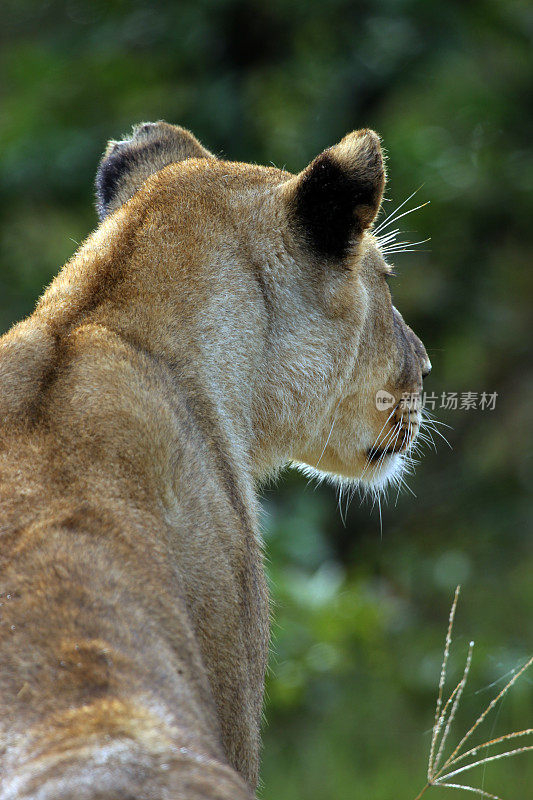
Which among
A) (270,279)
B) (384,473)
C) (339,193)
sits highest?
(339,193)

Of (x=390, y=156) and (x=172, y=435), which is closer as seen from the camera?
(x=172, y=435)

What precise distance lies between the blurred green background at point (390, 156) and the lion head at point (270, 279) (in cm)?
416

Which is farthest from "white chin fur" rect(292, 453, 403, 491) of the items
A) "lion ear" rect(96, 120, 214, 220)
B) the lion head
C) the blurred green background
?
the blurred green background

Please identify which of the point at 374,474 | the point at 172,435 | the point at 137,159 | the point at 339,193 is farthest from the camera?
the point at 374,474

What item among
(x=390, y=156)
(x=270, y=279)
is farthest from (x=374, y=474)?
(x=390, y=156)

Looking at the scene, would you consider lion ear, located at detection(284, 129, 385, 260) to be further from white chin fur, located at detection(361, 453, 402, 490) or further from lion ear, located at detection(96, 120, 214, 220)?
white chin fur, located at detection(361, 453, 402, 490)

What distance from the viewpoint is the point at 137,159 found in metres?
3.87

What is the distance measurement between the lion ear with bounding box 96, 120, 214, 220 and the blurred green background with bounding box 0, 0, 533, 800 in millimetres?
4339

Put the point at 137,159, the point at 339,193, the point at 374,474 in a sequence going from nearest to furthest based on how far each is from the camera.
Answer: the point at 339,193, the point at 137,159, the point at 374,474

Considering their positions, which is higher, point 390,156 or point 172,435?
point 172,435

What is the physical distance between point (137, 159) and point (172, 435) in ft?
4.96

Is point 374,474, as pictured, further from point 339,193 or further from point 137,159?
point 137,159

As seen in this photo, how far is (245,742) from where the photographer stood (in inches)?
108

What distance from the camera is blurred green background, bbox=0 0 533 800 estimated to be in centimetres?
851
